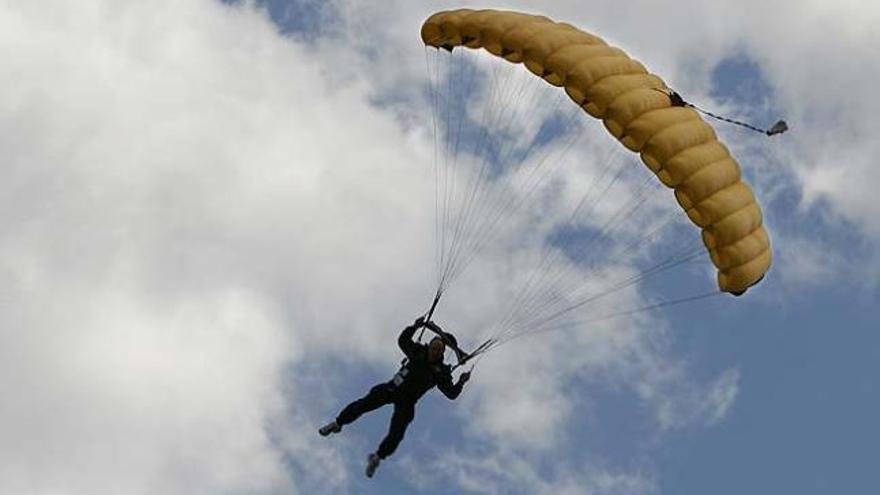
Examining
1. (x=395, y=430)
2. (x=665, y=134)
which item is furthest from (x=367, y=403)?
(x=665, y=134)

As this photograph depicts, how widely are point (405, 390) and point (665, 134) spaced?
6.50m

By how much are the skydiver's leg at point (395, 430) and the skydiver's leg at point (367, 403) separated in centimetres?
28

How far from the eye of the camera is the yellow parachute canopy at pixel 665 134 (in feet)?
102

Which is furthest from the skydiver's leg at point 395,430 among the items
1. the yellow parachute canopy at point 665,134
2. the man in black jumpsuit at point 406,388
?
the yellow parachute canopy at point 665,134

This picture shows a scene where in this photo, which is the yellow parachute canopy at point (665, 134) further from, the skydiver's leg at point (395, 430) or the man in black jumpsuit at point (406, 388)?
the skydiver's leg at point (395, 430)

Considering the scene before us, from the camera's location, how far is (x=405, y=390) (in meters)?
32.0

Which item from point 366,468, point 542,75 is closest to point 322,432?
point 366,468

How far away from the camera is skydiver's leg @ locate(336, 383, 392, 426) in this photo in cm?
3206

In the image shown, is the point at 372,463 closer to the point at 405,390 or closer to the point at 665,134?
the point at 405,390

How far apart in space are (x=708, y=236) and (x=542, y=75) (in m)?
4.25

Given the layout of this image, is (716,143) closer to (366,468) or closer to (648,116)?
(648,116)

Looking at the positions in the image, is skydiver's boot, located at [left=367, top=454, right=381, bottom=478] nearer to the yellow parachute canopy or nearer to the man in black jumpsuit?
the man in black jumpsuit

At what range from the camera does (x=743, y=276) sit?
3111 cm

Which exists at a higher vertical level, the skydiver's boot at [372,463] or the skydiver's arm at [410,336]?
the skydiver's arm at [410,336]
